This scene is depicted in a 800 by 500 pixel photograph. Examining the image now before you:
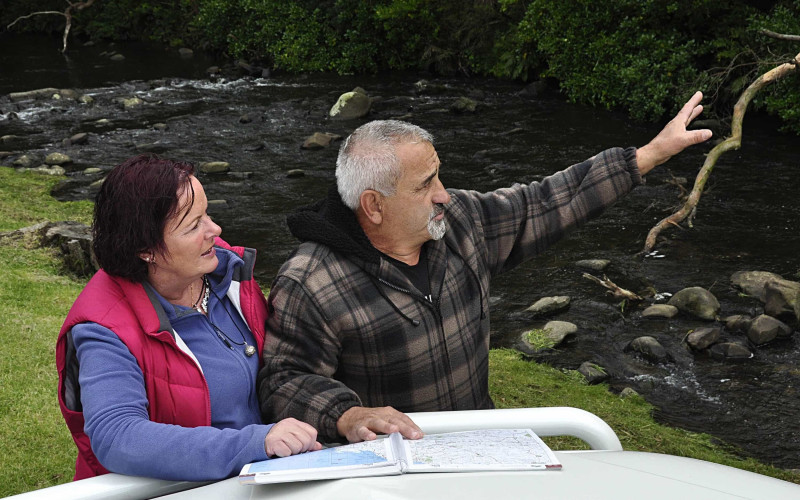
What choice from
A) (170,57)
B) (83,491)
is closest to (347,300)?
(83,491)

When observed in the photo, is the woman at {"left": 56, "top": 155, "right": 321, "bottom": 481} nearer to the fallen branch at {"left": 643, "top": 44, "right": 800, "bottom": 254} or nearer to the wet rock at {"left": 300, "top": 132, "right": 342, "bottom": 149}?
the fallen branch at {"left": 643, "top": 44, "right": 800, "bottom": 254}

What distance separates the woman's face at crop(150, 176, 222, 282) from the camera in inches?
93.1

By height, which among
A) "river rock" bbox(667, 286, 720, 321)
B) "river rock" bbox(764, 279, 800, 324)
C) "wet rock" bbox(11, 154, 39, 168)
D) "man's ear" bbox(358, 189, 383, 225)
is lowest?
"wet rock" bbox(11, 154, 39, 168)

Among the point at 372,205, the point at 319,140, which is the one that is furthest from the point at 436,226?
the point at 319,140

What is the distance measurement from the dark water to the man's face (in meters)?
3.02

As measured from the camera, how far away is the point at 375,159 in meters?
2.80

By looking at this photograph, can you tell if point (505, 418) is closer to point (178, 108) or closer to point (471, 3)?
point (178, 108)

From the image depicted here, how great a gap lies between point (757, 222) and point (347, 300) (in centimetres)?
706

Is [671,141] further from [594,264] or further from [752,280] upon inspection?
[594,264]

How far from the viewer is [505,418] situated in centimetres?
212

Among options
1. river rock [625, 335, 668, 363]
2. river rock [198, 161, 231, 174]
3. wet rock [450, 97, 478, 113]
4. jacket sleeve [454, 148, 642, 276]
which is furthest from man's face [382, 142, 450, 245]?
wet rock [450, 97, 478, 113]

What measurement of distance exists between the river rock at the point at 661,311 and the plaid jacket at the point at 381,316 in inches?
155

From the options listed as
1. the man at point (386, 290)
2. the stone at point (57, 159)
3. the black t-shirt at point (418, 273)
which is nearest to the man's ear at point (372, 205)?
the man at point (386, 290)

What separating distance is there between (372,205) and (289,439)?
3.31 ft
